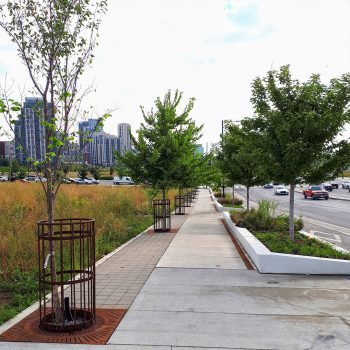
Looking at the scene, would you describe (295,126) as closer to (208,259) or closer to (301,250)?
(301,250)

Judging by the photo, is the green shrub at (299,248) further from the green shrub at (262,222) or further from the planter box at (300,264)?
the green shrub at (262,222)

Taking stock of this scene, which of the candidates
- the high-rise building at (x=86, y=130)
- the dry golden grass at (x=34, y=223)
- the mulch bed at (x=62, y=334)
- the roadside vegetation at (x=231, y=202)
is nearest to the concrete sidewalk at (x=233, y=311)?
the mulch bed at (x=62, y=334)

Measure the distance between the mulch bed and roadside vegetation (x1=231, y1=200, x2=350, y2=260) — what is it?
191 inches

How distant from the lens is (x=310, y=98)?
10.2 m

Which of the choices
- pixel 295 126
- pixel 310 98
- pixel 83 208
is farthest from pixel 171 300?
pixel 83 208

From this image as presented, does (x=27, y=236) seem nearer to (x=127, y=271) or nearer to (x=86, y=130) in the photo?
(x=127, y=271)

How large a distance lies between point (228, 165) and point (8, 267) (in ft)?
43.8

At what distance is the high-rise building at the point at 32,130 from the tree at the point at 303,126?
19.7 ft

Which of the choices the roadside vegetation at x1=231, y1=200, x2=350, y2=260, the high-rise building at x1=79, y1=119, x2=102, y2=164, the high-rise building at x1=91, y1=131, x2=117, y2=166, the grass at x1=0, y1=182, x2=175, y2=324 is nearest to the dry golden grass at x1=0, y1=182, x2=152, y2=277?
the grass at x1=0, y1=182, x2=175, y2=324

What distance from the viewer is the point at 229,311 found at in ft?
19.2

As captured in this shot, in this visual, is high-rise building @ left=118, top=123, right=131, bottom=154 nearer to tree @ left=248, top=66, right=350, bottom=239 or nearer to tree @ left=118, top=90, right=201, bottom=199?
tree @ left=118, top=90, right=201, bottom=199

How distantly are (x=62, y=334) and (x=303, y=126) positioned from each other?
718 cm

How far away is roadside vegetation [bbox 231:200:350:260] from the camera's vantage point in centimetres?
912

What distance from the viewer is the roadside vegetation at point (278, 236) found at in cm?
912
